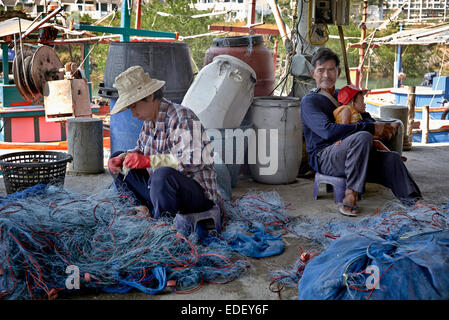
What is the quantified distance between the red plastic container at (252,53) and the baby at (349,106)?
1.66m

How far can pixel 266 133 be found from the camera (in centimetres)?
509

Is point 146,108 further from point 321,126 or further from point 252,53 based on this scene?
point 252,53

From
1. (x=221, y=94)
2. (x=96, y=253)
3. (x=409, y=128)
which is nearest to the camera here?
(x=96, y=253)

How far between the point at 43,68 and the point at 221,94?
469 cm

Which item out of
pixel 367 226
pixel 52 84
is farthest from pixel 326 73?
pixel 52 84

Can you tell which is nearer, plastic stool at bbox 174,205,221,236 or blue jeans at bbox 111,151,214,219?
blue jeans at bbox 111,151,214,219

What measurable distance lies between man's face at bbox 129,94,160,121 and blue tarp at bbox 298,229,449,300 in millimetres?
1453

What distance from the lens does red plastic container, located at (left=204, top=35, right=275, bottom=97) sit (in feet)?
18.6

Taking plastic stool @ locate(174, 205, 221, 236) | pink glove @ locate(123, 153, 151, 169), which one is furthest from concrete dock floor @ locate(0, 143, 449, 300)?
pink glove @ locate(123, 153, 151, 169)

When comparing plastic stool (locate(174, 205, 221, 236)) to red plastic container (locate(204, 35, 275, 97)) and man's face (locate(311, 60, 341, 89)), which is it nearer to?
man's face (locate(311, 60, 341, 89))

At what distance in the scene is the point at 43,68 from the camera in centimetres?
831

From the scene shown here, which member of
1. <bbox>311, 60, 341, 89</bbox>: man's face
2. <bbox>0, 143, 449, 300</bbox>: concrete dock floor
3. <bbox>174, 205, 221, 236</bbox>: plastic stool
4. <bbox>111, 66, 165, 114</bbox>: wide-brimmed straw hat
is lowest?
<bbox>0, 143, 449, 300</bbox>: concrete dock floor

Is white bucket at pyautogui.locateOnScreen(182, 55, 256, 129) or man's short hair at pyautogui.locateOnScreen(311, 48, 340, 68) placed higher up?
man's short hair at pyautogui.locateOnScreen(311, 48, 340, 68)
